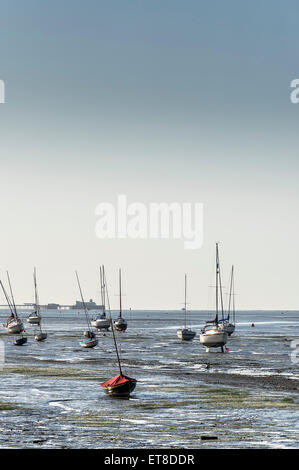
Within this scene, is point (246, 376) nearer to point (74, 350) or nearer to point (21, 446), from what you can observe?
point (21, 446)

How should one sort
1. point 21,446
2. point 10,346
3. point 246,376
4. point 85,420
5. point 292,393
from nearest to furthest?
1. point 21,446
2. point 85,420
3. point 292,393
4. point 246,376
5. point 10,346

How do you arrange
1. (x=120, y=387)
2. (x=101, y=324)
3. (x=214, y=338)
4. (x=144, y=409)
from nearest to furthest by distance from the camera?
(x=144, y=409) → (x=120, y=387) → (x=214, y=338) → (x=101, y=324)

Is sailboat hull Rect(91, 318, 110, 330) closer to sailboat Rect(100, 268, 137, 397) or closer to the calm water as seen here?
the calm water

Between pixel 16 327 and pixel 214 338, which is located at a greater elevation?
pixel 214 338

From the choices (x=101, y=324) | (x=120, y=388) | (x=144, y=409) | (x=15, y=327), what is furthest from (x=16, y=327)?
(x=144, y=409)

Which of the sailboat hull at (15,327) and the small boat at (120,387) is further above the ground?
the small boat at (120,387)

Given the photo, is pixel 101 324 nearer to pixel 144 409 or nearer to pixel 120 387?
pixel 120 387

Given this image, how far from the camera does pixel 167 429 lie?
40281 mm

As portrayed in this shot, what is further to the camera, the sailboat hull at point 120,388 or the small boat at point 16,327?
the small boat at point 16,327

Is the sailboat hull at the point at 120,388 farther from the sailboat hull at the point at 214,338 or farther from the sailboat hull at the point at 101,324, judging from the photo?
the sailboat hull at the point at 101,324

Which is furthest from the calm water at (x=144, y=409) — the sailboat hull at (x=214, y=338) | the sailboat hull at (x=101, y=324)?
the sailboat hull at (x=101, y=324)

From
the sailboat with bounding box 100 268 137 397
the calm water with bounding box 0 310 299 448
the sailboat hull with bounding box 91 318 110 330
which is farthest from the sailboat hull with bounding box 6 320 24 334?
the sailboat with bounding box 100 268 137 397
